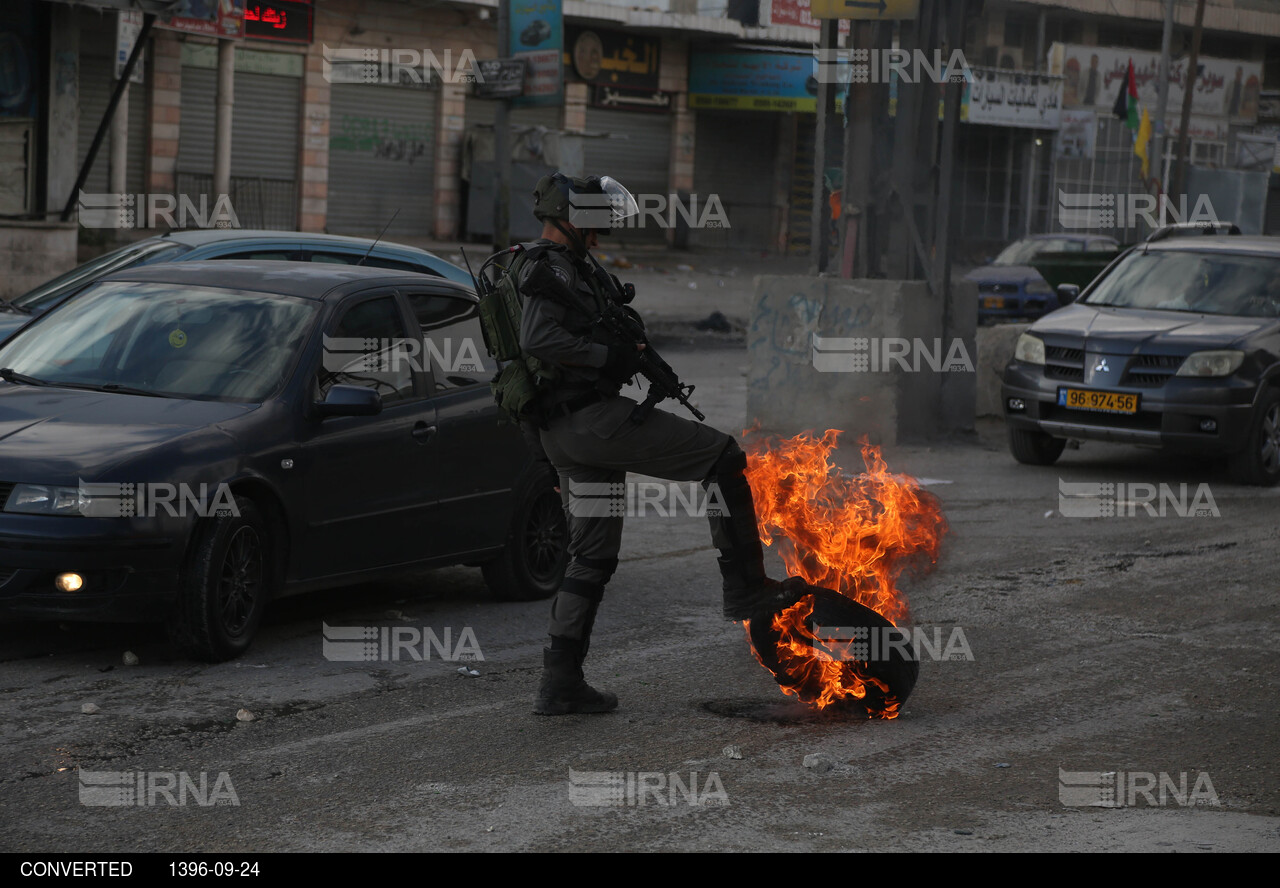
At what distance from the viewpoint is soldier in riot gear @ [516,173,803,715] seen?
541cm

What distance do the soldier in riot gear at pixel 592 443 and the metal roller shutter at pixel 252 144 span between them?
87.3 ft

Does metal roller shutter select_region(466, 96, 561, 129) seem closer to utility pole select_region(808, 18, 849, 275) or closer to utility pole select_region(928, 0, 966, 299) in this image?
utility pole select_region(808, 18, 849, 275)

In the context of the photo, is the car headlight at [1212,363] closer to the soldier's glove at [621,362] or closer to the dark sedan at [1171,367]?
the dark sedan at [1171,367]

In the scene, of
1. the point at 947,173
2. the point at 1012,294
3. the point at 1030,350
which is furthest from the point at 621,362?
the point at 1012,294

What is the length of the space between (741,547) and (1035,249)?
75.1ft

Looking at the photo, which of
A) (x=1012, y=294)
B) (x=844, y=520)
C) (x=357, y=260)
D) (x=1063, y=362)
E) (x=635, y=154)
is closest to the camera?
(x=844, y=520)

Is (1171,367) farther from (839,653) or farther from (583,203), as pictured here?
(583,203)

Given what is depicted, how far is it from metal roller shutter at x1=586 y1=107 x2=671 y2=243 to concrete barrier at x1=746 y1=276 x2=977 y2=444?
24.1 metres

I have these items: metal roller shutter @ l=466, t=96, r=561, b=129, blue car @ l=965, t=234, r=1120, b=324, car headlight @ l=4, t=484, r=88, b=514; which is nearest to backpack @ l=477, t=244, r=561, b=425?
car headlight @ l=4, t=484, r=88, b=514

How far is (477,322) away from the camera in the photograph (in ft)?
25.4

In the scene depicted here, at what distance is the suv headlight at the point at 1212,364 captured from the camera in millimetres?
11625

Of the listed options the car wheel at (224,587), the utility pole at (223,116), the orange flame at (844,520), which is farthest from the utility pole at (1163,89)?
the car wheel at (224,587)

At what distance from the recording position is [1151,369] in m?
11.7
